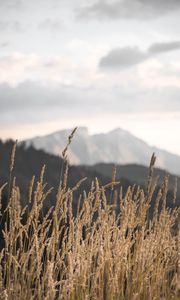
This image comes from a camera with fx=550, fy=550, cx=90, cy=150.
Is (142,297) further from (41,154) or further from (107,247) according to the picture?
(41,154)

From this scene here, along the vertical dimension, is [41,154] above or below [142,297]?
above

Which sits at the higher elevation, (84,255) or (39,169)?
(39,169)

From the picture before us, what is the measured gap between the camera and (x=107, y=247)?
13.4ft

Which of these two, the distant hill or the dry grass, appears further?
the distant hill

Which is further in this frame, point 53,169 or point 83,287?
point 53,169

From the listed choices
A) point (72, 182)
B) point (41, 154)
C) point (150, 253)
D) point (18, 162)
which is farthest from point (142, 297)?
point (41, 154)

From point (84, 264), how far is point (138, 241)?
0.71 meters

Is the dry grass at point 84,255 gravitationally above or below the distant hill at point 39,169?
below

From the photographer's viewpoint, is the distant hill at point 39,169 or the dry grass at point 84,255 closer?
the dry grass at point 84,255

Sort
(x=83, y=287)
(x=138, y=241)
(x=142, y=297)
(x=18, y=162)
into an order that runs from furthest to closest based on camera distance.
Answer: (x=18, y=162)
(x=138, y=241)
(x=142, y=297)
(x=83, y=287)

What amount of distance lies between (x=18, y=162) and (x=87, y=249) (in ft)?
80.9

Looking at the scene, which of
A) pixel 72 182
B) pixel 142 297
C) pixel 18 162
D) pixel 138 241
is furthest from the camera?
pixel 18 162

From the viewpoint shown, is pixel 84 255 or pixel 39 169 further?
pixel 39 169

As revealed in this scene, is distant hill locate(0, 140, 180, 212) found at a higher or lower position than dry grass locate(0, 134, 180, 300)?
higher
